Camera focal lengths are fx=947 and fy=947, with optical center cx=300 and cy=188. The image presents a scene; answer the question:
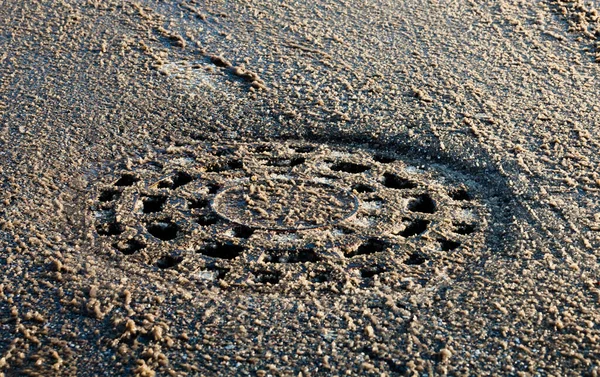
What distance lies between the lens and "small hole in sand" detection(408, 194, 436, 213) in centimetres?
255

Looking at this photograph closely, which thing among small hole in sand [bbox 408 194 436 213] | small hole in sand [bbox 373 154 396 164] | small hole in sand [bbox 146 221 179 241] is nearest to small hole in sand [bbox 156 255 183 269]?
small hole in sand [bbox 146 221 179 241]

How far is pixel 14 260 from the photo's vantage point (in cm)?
226

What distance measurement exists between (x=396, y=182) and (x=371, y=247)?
0.35m

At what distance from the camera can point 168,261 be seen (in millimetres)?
2303

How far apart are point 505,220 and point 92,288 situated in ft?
3.47

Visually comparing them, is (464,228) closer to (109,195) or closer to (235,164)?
(235,164)

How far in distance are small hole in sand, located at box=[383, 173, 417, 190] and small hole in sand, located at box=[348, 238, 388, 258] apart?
1.00ft

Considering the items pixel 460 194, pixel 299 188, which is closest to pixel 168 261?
pixel 299 188

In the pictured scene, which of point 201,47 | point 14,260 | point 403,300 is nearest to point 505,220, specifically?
point 403,300

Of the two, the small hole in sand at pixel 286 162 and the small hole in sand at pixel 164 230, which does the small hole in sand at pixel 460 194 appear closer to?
the small hole in sand at pixel 286 162

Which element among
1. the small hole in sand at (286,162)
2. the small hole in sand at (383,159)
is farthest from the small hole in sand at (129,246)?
the small hole in sand at (383,159)

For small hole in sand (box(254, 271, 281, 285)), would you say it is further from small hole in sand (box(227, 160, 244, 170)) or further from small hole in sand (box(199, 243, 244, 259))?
small hole in sand (box(227, 160, 244, 170))

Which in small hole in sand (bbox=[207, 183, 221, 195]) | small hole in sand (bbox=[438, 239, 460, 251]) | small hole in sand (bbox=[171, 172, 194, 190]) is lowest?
small hole in sand (bbox=[171, 172, 194, 190])

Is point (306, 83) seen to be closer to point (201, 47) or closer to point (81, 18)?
point (201, 47)
